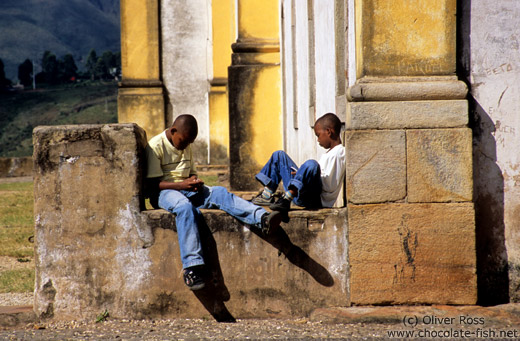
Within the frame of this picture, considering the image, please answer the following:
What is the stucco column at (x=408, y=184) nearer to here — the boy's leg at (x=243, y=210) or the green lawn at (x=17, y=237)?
the boy's leg at (x=243, y=210)

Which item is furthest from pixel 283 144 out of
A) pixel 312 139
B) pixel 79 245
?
pixel 79 245

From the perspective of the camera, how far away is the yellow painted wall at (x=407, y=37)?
464 centimetres

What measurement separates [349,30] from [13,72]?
599 ft

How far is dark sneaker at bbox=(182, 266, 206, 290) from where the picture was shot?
4.55 m

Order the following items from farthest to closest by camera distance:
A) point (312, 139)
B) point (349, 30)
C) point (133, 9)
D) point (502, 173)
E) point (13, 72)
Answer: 1. point (13, 72)
2. point (133, 9)
3. point (312, 139)
4. point (349, 30)
5. point (502, 173)

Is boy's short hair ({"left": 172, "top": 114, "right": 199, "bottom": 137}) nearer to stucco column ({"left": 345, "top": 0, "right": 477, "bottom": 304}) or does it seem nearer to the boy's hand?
the boy's hand

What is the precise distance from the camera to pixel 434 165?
15.1ft

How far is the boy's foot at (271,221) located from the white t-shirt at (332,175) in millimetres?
556

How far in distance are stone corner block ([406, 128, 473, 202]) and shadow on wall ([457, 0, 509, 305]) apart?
9.8 inches

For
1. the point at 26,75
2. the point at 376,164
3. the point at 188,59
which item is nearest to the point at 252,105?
the point at 376,164

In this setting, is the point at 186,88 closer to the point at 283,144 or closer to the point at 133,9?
the point at 133,9

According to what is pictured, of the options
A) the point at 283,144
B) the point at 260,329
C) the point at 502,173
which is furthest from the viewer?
the point at 283,144

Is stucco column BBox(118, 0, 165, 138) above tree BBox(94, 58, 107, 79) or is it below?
below


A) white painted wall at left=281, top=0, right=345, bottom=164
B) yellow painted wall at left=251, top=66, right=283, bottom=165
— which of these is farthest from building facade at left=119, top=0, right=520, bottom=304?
yellow painted wall at left=251, top=66, right=283, bottom=165
